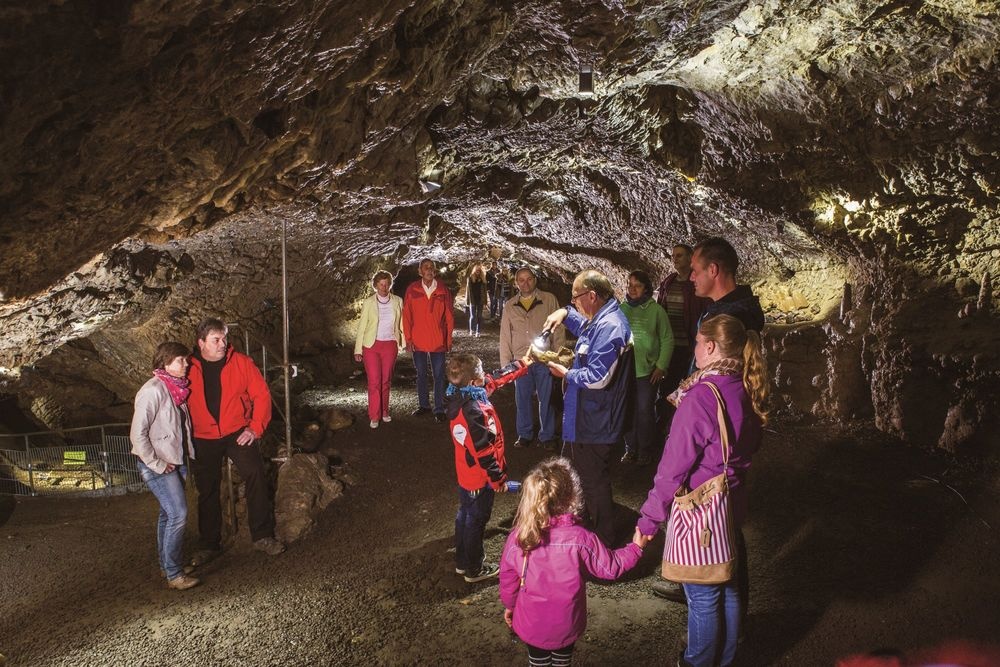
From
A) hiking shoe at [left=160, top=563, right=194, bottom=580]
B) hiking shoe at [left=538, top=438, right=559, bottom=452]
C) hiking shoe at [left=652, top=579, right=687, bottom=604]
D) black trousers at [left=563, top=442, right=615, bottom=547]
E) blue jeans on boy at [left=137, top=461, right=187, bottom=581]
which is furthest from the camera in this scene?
hiking shoe at [left=538, top=438, right=559, bottom=452]

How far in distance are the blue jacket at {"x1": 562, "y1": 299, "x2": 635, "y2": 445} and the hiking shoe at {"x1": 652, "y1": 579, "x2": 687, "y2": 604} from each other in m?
0.98

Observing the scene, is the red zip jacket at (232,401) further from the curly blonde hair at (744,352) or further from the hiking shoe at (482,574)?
the curly blonde hair at (744,352)

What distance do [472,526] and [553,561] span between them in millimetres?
1611

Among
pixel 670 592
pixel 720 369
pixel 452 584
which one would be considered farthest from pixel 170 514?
pixel 720 369

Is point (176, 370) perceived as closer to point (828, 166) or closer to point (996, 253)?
point (828, 166)

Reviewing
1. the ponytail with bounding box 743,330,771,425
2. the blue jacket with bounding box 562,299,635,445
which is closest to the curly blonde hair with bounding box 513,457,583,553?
the ponytail with bounding box 743,330,771,425

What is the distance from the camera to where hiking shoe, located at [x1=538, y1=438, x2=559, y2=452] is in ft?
22.8

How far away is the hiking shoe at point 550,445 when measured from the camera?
6.95 metres

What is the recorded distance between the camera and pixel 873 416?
745 cm

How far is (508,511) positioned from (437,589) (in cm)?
127

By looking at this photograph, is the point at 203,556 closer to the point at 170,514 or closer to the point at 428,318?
the point at 170,514

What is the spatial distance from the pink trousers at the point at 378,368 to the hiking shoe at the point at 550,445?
6.84 feet

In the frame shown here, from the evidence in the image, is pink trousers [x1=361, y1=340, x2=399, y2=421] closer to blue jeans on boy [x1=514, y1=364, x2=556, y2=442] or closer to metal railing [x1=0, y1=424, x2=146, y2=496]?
blue jeans on boy [x1=514, y1=364, x2=556, y2=442]

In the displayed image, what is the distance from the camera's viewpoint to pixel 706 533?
289 centimetres
